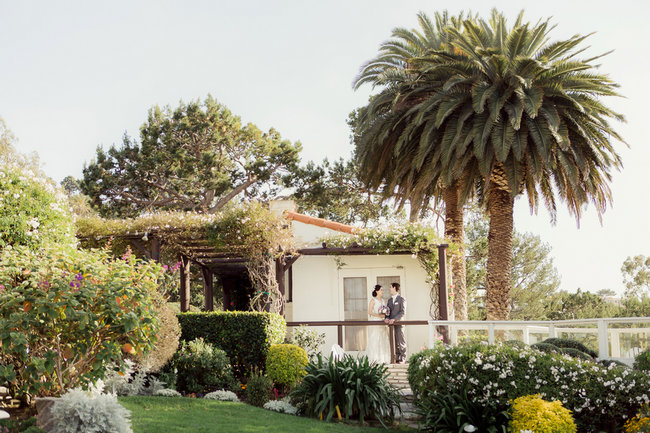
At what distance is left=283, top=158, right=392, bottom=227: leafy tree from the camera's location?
2727cm

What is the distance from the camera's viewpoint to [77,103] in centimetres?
1842

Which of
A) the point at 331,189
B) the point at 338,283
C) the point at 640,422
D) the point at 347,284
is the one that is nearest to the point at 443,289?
the point at 347,284

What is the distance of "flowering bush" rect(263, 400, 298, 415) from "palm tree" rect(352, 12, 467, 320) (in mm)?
8099

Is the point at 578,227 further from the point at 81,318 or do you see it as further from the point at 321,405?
the point at 81,318

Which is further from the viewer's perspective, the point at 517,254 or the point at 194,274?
the point at 517,254

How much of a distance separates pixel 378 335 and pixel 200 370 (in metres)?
5.04

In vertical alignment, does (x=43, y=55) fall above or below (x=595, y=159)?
above

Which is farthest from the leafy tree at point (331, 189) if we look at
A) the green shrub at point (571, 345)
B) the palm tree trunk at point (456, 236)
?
the green shrub at point (571, 345)

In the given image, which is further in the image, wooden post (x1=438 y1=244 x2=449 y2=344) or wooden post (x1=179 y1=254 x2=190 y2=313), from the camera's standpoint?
wooden post (x1=179 y1=254 x2=190 y2=313)

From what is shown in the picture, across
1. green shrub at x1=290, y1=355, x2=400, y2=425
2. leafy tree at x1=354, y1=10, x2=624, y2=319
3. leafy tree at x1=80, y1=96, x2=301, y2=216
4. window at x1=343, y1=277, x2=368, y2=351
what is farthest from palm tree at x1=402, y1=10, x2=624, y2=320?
leafy tree at x1=80, y1=96, x2=301, y2=216

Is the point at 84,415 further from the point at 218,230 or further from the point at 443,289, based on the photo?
the point at 443,289

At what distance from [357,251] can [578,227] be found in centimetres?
664

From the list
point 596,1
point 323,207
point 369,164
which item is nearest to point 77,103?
point 369,164

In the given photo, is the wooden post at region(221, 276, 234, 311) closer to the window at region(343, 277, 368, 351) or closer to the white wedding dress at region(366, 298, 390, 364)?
the window at region(343, 277, 368, 351)
